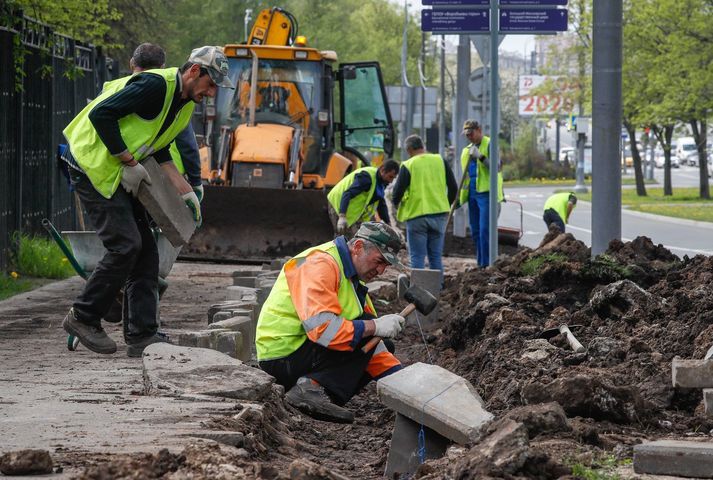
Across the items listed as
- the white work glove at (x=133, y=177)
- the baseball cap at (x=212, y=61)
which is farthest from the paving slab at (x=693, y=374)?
the white work glove at (x=133, y=177)

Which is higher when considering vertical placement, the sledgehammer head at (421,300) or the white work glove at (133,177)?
the white work glove at (133,177)

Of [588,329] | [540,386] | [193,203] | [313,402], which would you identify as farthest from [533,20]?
[540,386]

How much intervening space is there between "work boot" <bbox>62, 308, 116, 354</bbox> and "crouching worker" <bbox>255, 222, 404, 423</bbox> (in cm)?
128

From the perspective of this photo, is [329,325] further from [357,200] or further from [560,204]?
[560,204]

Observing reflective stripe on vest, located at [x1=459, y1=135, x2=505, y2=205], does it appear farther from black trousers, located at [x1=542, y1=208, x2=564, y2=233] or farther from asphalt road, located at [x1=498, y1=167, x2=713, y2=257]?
asphalt road, located at [x1=498, y1=167, x2=713, y2=257]

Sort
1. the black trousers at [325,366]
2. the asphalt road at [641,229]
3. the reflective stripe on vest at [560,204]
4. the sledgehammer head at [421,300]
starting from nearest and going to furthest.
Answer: the black trousers at [325,366] → the sledgehammer head at [421,300] → the reflective stripe on vest at [560,204] → the asphalt road at [641,229]

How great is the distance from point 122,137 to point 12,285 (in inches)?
246

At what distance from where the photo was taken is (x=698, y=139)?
146 feet

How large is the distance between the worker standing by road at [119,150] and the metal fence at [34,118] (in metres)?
6.43

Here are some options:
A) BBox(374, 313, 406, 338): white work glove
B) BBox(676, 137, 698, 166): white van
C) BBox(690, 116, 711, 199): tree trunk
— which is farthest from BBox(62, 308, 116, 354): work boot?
BBox(676, 137, 698, 166): white van

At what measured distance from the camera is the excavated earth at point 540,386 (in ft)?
18.1

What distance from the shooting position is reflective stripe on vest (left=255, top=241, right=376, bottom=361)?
314 inches

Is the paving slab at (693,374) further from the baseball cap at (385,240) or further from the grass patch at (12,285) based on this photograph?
the grass patch at (12,285)

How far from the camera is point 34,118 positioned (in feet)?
55.7
